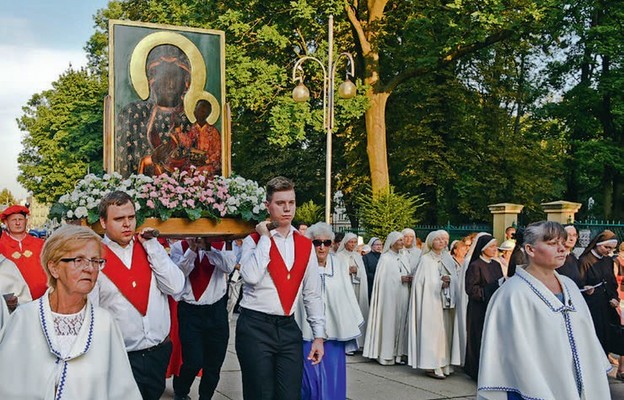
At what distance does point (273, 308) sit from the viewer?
18.5 feet

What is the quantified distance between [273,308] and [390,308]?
23.4 feet

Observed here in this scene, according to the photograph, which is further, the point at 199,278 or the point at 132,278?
the point at 199,278

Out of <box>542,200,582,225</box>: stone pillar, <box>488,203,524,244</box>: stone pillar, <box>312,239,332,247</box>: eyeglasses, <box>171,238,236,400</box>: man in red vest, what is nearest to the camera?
<box>312,239,332,247</box>: eyeglasses

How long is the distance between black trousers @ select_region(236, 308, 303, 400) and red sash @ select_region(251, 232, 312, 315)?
0.15 metres

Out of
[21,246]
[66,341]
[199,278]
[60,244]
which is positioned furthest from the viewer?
[21,246]

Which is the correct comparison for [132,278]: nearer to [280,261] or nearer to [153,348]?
[153,348]

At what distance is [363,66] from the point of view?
81.1 ft

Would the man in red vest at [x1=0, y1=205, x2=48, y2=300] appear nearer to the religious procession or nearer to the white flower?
the religious procession

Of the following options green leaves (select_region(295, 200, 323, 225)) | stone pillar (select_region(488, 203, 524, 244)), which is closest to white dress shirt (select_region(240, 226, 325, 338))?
stone pillar (select_region(488, 203, 524, 244))

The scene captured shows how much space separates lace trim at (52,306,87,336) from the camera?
364cm

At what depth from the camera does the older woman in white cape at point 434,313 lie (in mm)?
11031

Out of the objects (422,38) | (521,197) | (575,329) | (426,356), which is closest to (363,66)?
(422,38)

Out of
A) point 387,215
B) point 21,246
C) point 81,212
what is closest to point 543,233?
point 81,212

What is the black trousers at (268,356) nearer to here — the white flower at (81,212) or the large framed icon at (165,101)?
the white flower at (81,212)
